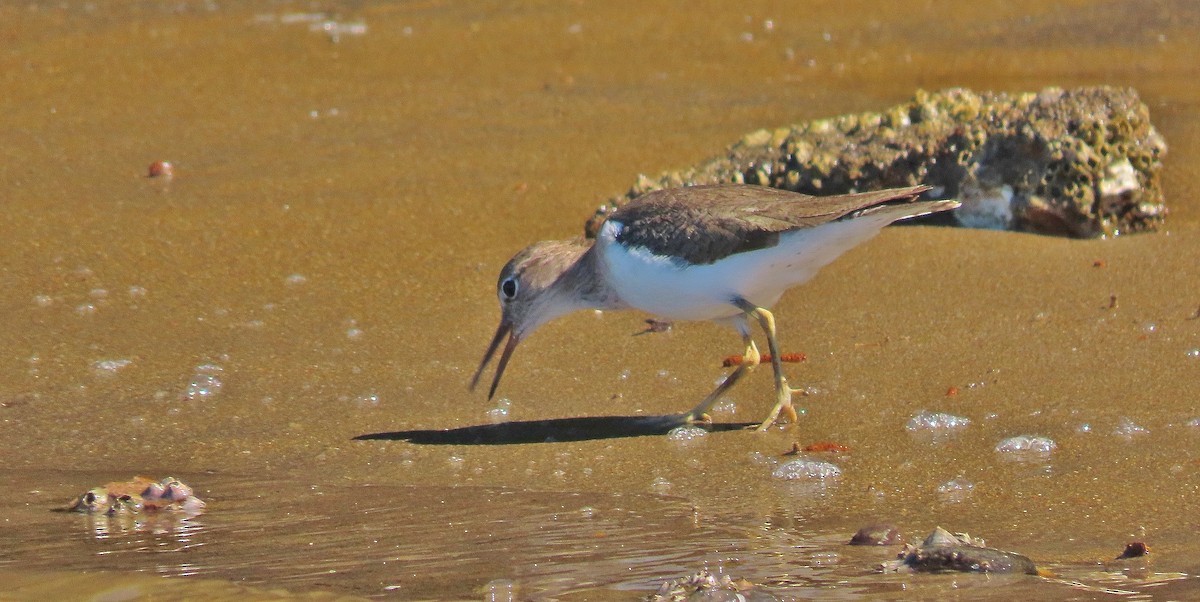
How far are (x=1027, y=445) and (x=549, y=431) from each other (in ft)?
5.38

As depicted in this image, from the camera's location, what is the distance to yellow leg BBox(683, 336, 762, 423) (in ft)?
17.8

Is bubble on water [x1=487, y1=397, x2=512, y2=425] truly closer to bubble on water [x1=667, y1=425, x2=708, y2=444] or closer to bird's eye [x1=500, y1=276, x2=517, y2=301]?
bird's eye [x1=500, y1=276, x2=517, y2=301]

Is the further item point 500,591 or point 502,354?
point 502,354

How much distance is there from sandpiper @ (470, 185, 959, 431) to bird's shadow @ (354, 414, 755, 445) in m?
0.10

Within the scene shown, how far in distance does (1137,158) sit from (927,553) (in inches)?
150

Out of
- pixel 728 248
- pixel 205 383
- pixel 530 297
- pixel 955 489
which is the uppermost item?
pixel 728 248

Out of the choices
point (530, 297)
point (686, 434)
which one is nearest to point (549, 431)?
point (686, 434)

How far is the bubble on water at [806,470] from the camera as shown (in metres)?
4.79

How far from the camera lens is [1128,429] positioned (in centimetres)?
493

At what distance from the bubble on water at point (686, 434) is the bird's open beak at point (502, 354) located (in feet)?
2.39

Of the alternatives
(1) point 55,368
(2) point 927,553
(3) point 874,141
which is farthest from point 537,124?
(2) point 927,553

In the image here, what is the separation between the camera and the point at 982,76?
9.53 m

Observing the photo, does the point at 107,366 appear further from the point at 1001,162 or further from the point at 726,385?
the point at 1001,162

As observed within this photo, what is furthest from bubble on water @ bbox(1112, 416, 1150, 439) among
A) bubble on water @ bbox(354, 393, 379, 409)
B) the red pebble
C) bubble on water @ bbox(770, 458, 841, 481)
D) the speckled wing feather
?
the red pebble
